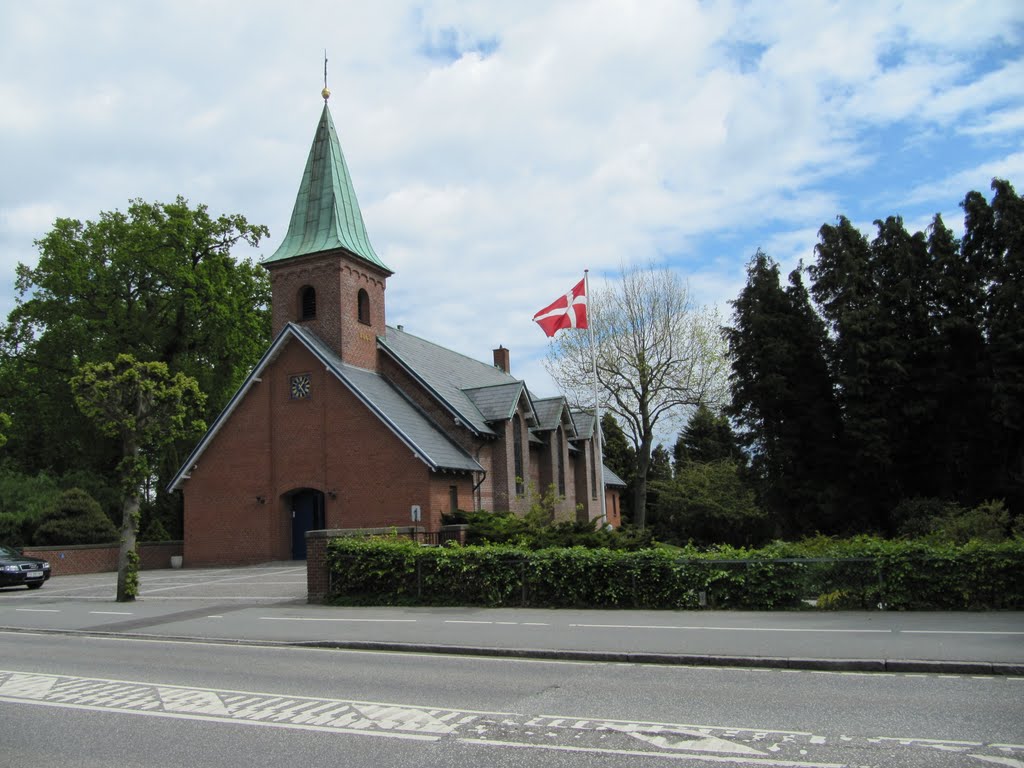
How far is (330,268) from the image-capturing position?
104ft

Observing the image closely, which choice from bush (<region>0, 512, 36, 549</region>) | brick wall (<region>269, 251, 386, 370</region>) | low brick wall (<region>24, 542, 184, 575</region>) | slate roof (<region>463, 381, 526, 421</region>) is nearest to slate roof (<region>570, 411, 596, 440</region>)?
slate roof (<region>463, 381, 526, 421</region>)

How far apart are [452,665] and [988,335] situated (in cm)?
2366

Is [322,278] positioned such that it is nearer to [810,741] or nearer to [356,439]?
[356,439]

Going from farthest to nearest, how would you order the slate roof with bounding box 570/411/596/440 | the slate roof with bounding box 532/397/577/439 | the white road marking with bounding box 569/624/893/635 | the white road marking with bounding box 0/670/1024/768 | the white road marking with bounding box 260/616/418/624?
the slate roof with bounding box 570/411/596/440
the slate roof with bounding box 532/397/577/439
the white road marking with bounding box 260/616/418/624
the white road marking with bounding box 569/624/893/635
the white road marking with bounding box 0/670/1024/768

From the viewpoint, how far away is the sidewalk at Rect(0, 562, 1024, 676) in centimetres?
974

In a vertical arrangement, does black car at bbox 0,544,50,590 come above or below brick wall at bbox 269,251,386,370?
below

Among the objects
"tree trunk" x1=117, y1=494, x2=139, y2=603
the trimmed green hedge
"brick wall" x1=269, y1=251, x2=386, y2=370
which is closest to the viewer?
the trimmed green hedge

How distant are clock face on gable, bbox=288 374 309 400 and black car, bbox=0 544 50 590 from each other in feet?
32.3

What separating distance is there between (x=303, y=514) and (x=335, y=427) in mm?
3782

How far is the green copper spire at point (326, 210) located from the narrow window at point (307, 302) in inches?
58.6

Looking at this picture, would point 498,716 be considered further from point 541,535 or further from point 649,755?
point 541,535

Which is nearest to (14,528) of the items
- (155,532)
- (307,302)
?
(155,532)

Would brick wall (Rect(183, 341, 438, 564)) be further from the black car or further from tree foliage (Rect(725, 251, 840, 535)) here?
tree foliage (Rect(725, 251, 840, 535))

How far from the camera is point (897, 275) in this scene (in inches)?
1160
